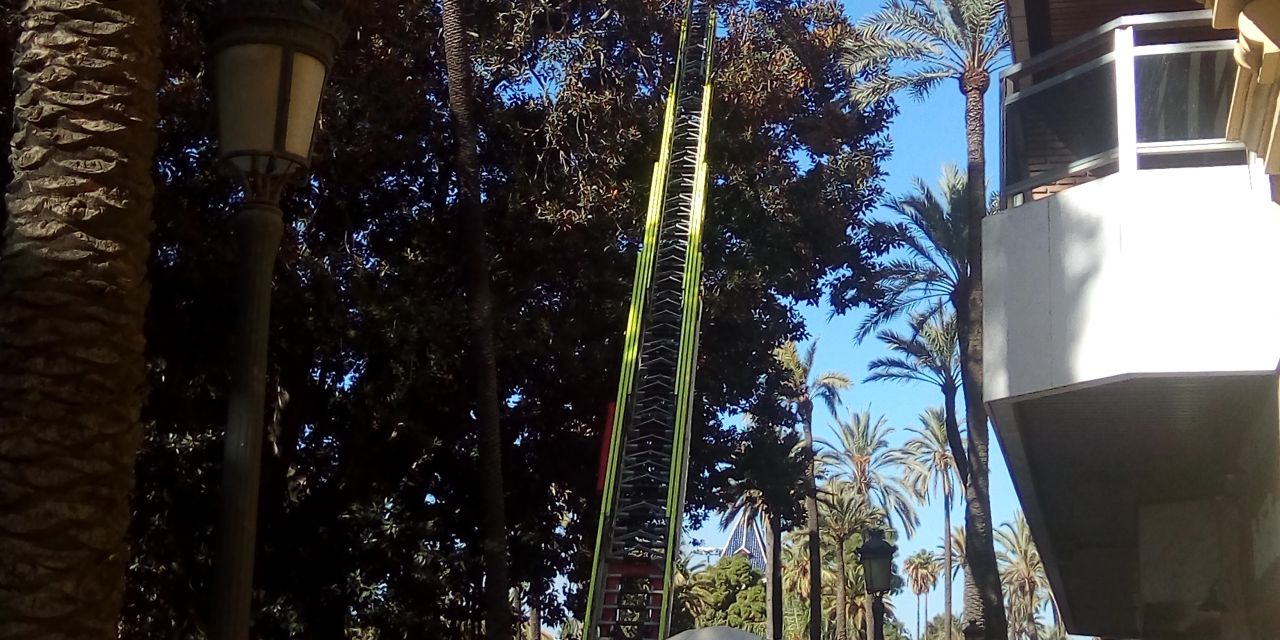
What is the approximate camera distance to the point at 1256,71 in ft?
16.3

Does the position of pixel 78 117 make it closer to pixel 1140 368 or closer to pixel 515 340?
pixel 1140 368

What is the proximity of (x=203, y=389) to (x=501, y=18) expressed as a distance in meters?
6.07

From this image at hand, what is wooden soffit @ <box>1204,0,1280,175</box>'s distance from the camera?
455cm

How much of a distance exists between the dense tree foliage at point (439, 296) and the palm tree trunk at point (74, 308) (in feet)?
26.0

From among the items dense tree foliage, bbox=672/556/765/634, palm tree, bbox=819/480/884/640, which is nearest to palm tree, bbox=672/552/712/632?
dense tree foliage, bbox=672/556/765/634

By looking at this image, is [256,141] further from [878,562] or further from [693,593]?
[693,593]

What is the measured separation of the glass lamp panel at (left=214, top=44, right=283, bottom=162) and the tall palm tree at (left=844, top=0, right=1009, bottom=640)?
59.4ft

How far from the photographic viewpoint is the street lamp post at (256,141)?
13.8ft

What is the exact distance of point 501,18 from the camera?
1742cm

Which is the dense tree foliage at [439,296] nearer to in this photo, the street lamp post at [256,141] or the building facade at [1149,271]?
the building facade at [1149,271]

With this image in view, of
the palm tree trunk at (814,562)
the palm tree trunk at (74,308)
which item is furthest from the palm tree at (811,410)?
the palm tree trunk at (74,308)

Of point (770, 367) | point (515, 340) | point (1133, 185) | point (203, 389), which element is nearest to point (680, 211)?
point (770, 367)

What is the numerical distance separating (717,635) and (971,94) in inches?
737

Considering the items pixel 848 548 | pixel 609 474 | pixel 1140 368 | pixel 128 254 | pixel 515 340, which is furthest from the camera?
pixel 848 548
